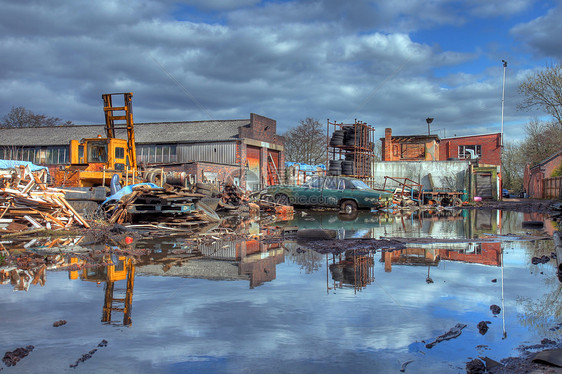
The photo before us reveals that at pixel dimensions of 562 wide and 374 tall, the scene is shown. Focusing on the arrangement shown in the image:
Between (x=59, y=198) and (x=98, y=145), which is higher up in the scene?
(x=98, y=145)

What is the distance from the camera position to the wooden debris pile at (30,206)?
11.4 m

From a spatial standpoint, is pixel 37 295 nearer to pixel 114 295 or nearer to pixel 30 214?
pixel 114 295

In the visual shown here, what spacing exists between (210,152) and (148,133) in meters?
6.70

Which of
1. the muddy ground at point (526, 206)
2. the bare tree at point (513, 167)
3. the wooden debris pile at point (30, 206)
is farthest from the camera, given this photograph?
the bare tree at point (513, 167)

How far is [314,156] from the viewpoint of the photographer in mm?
56031

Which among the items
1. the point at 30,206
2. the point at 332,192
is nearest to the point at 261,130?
the point at 332,192

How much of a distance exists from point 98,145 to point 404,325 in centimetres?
1611

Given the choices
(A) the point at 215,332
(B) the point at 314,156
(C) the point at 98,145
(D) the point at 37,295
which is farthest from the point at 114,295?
(B) the point at 314,156

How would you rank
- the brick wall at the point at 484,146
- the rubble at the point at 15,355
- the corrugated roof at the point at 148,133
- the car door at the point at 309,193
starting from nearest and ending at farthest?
the rubble at the point at 15,355 < the car door at the point at 309,193 < the corrugated roof at the point at 148,133 < the brick wall at the point at 484,146

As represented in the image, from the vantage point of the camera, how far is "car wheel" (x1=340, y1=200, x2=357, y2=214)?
2064 cm

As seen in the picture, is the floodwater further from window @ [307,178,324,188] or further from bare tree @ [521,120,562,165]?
bare tree @ [521,120,562,165]

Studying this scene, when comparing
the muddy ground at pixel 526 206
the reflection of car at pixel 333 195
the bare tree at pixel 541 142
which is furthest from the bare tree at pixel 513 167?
the reflection of car at pixel 333 195

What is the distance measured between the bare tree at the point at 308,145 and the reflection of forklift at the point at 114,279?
48500 mm

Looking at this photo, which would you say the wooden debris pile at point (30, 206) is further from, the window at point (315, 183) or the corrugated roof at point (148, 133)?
the corrugated roof at point (148, 133)
